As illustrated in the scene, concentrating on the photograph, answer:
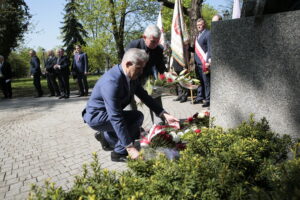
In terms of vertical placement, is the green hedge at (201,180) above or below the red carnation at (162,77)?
below

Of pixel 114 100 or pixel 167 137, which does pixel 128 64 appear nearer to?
pixel 114 100

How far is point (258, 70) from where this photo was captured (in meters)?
2.95

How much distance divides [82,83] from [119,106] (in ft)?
27.6

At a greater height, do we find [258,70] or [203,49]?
[203,49]

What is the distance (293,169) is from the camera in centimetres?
164

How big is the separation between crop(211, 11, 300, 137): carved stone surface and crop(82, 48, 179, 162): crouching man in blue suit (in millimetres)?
778

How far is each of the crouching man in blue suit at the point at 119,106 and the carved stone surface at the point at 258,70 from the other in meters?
0.78

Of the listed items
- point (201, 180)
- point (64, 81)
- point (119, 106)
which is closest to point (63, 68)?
point (64, 81)

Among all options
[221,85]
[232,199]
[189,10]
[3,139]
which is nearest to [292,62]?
[221,85]

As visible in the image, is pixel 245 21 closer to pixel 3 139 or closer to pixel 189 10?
pixel 3 139

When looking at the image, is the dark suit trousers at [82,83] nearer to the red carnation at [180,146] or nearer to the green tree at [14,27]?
the red carnation at [180,146]

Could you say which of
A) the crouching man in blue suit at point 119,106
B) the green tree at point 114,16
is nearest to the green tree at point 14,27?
the green tree at point 114,16

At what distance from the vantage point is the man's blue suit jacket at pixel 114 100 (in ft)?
9.41

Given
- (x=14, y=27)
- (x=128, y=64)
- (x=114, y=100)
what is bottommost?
(x=114, y=100)
